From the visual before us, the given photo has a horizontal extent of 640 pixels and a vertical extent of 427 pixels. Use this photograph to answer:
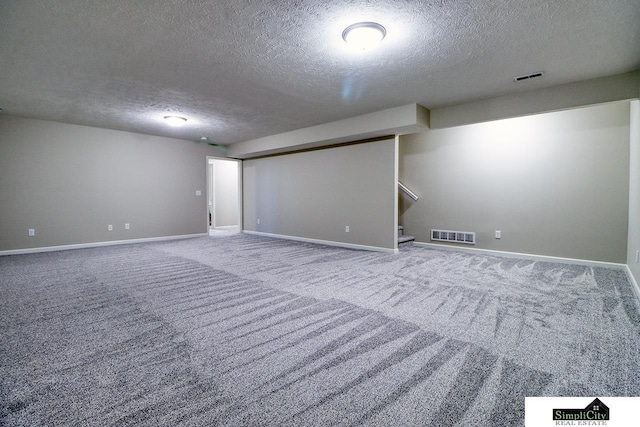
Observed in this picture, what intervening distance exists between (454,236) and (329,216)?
2556mm

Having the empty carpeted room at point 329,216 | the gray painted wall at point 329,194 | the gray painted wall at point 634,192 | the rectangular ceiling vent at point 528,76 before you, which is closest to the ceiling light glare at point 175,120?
the empty carpeted room at point 329,216

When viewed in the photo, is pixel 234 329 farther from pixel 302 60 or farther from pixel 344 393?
pixel 302 60

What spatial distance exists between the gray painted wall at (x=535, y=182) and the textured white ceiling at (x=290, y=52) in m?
1.12

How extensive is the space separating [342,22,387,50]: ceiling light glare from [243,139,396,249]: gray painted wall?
2.93 metres

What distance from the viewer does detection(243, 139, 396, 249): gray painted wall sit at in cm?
540

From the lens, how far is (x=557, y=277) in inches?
139

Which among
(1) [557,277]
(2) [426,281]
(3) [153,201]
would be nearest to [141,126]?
(3) [153,201]

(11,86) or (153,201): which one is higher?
(11,86)

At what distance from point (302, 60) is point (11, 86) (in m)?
3.89

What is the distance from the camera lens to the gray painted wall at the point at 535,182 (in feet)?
13.0

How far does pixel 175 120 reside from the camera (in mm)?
5148
